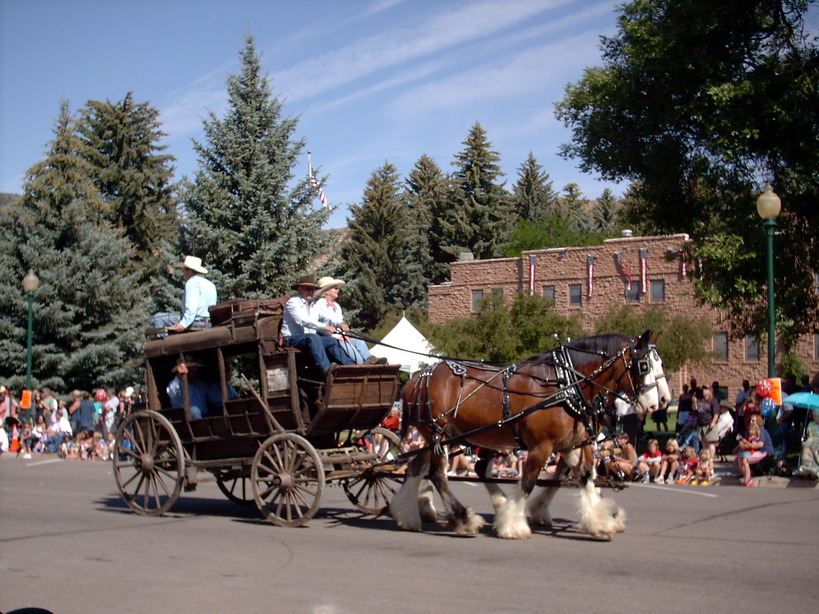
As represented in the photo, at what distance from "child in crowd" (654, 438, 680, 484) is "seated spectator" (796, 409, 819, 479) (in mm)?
2135

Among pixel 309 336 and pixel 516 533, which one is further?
pixel 309 336

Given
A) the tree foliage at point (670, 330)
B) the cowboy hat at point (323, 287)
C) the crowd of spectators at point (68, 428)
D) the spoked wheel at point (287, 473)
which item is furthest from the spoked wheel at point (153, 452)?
the tree foliage at point (670, 330)

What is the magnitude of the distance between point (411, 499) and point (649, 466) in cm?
806

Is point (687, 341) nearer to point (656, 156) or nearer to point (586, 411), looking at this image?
point (656, 156)

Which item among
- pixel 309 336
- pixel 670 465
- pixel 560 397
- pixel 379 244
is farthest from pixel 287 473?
pixel 379 244

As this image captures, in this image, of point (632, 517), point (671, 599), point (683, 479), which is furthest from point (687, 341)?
point (671, 599)

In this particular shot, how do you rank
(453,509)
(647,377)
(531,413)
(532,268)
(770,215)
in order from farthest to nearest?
(532,268) < (770,215) < (453,509) < (531,413) < (647,377)

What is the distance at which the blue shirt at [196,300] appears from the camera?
38.5ft

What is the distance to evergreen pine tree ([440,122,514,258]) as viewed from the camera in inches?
2697

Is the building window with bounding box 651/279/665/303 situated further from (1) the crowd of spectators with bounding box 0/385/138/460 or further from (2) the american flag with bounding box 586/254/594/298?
(1) the crowd of spectators with bounding box 0/385/138/460

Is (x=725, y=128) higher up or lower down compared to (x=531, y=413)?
higher up

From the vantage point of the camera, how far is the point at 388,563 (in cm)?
855

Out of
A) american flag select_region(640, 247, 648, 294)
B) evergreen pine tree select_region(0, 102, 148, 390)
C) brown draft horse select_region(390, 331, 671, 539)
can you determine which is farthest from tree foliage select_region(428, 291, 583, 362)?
brown draft horse select_region(390, 331, 671, 539)

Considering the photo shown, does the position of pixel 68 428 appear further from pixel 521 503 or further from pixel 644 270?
pixel 644 270
